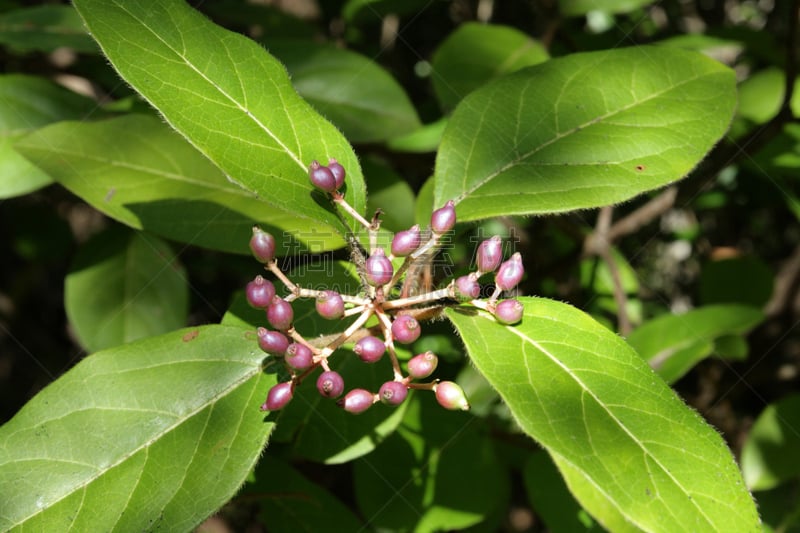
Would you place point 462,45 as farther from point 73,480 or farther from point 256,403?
point 73,480

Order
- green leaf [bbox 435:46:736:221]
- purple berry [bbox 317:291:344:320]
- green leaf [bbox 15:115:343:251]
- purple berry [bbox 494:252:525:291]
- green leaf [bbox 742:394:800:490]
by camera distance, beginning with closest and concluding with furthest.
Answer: purple berry [bbox 317:291:344:320], purple berry [bbox 494:252:525:291], green leaf [bbox 435:46:736:221], green leaf [bbox 15:115:343:251], green leaf [bbox 742:394:800:490]

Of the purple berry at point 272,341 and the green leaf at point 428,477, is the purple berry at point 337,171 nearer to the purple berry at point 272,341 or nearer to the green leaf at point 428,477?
the purple berry at point 272,341

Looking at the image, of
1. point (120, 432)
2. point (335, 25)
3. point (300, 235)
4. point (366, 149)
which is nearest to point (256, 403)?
point (120, 432)

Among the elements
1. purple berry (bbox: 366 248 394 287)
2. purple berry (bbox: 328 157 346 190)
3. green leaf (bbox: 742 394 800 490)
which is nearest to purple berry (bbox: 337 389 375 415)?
purple berry (bbox: 366 248 394 287)

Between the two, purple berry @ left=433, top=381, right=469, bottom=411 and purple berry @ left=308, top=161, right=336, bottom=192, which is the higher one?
purple berry @ left=308, top=161, right=336, bottom=192

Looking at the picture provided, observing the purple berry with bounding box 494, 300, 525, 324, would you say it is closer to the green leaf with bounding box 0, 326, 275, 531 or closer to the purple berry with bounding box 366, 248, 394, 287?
the purple berry with bounding box 366, 248, 394, 287
